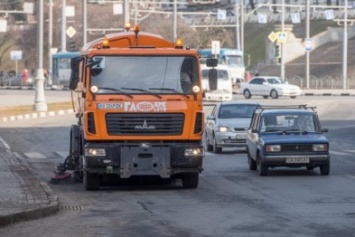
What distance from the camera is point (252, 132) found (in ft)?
84.5

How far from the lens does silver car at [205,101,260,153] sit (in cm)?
3170

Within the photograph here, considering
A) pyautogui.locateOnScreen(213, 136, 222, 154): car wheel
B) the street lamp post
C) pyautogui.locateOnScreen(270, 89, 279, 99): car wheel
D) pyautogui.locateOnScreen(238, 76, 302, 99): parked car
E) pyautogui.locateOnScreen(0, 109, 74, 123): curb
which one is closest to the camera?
pyautogui.locateOnScreen(213, 136, 222, 154): car wheel

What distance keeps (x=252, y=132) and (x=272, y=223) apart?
1021 cm

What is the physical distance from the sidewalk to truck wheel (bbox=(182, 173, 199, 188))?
9.44ft

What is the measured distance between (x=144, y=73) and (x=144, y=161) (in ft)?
5.54

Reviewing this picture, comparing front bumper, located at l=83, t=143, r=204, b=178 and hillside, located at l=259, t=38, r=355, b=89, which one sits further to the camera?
hillside, located at l=259, t=38, r=355, b=89

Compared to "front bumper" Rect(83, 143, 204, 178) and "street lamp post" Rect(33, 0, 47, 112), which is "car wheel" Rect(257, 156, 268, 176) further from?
"street lamp post" Rect(33, 0, 47, 112)

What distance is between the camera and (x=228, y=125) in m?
31.9

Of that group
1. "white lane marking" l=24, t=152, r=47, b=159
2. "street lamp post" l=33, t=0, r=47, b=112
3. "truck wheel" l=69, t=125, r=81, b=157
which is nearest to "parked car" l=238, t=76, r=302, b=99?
"street lamp post" l=33, t=0, r=47, b=112

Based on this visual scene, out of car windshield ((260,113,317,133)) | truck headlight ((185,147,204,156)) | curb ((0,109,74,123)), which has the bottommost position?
curb ((0,109,74,123))

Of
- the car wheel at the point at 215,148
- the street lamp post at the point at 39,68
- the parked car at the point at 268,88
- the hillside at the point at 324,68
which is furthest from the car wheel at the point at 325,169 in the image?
the hillside at the point at 324,68

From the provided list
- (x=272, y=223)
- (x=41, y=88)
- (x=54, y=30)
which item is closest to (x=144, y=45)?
(x=272, y=223)

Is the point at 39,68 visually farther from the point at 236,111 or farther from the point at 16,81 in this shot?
the point at 16,81

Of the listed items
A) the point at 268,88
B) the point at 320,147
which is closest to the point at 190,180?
the point at 320,147
